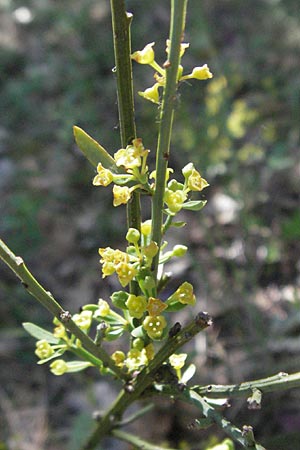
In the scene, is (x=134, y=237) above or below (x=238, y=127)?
above

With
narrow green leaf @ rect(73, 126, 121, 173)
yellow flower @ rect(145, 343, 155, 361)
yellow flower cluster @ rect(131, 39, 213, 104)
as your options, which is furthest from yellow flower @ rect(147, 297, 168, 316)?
yellow flower cluster @ rect(131, 39, 213, 104)

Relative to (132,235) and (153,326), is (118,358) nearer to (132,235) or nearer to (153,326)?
(153,326)

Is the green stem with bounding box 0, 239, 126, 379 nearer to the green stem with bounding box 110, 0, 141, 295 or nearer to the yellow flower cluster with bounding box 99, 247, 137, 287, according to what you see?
the yellow flower cluster with bounding box 99, 247, 137, 287

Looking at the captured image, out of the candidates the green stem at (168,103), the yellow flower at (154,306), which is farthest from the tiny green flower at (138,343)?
the green stem at (168,103)

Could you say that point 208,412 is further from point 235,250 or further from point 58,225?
point 58,225

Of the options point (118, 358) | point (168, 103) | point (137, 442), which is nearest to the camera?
point (168, 103)

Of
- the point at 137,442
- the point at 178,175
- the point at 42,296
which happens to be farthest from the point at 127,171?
the point at 178,175

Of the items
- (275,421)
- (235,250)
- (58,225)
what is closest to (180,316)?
(235,250)
